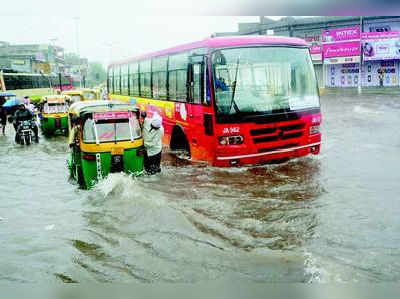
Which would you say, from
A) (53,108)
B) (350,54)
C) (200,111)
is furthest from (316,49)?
(200,111)

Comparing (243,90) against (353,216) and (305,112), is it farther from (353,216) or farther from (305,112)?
(353,216)

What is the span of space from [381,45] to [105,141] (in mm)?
31542

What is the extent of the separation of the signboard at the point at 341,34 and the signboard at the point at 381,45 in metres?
0.71

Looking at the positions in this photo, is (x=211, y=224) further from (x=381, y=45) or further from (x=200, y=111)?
(x=381, y=45)

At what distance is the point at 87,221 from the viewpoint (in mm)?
6027

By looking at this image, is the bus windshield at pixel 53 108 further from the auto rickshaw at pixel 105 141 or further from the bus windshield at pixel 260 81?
the bus windshield at pixel 260 81

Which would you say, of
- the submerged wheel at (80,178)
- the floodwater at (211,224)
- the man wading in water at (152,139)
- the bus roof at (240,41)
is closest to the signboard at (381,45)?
the floodwater at (211,224)

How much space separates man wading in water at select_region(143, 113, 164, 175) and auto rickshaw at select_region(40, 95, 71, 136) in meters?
9.38

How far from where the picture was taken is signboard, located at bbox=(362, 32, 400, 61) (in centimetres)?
3192

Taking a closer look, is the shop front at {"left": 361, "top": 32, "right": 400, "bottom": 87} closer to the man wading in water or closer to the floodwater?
the floodwater

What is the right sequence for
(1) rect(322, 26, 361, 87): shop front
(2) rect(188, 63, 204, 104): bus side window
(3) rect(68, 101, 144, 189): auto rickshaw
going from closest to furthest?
(3) rect(68, 101, 144, 189): auto rickshaw < (2) rect(188, 63, 204, 104): bus side window < (1) rect(322, 26, 361, 87): shop front

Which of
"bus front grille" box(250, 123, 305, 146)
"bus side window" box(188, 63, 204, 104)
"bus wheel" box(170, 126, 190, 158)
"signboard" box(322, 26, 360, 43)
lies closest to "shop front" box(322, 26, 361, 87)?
"signboard" box(322, 26, 360, 43)

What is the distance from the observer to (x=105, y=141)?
7.11 meters

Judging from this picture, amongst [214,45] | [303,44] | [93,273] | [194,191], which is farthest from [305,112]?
[93,273]
